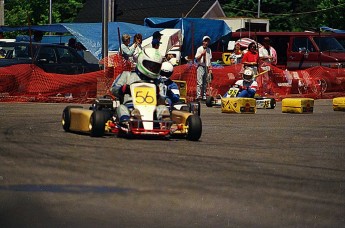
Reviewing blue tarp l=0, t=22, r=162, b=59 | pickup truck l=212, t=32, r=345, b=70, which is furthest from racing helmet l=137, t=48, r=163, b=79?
pickup truck l=212, t=32, r=345, b=70

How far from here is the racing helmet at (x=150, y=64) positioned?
13250 mm

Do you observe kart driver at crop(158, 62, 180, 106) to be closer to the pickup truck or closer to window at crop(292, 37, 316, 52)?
the pickup truck

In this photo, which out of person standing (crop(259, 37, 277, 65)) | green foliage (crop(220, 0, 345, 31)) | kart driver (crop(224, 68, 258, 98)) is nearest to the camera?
kart driver (crop(224, 68, 258, 98))

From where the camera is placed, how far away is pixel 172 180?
8.81 metres

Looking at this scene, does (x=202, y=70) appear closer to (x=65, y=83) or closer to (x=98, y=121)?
(x=65, y=83)

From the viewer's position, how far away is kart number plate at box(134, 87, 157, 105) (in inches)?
508

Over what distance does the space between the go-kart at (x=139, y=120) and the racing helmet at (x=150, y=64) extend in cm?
19

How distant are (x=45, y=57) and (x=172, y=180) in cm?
1454

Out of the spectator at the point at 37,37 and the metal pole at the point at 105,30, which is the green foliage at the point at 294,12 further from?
the metal pole at the point at 105,30

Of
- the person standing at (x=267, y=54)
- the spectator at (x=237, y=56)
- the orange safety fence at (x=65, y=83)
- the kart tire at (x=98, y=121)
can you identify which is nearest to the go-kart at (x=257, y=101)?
the orange safety fence at (x=65, y=83)

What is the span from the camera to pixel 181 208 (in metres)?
7.38

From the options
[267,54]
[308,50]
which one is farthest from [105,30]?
[308,50]

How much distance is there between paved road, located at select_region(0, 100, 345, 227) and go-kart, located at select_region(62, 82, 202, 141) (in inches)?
7.5

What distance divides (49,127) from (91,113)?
5.41 feet
